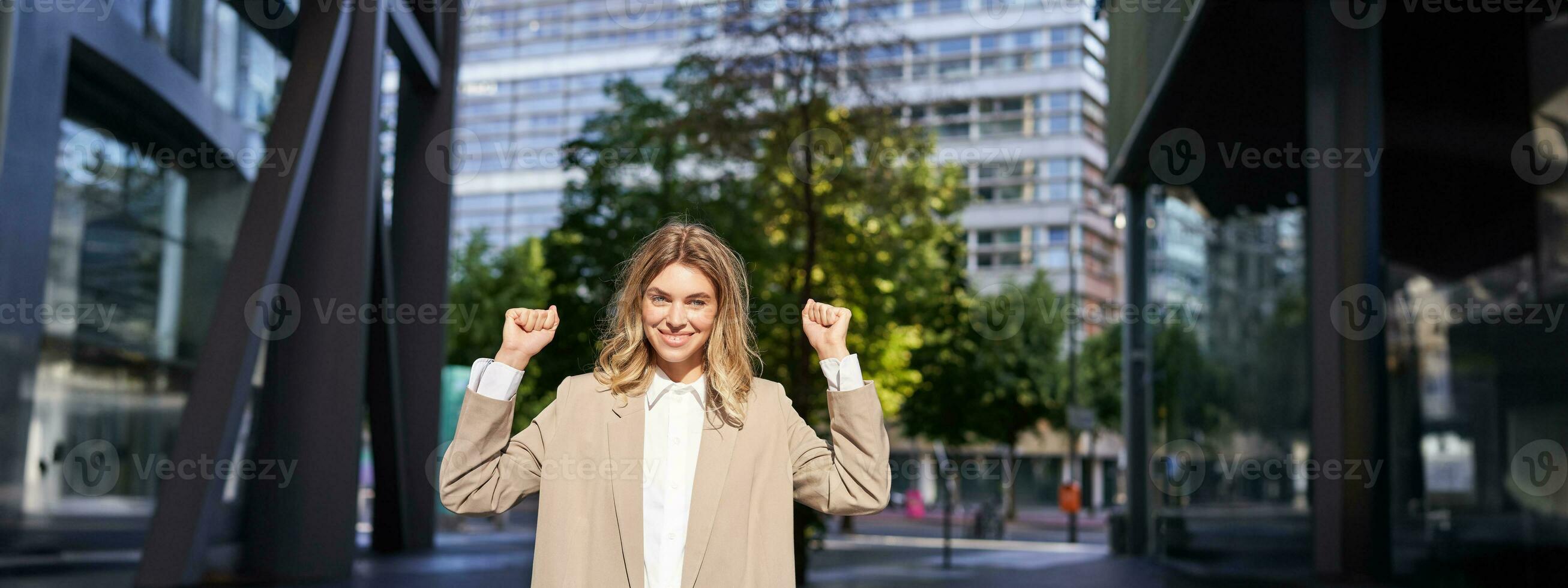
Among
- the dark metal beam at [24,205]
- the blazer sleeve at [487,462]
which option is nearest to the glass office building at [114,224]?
the dark metal beam at [24,205]

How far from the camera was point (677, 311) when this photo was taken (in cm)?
268

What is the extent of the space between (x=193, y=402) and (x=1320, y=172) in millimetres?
9917

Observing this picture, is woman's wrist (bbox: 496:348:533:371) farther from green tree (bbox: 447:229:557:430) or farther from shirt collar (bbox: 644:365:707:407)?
green tree (bbox: 447:229:557:430)

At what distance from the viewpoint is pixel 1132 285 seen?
2462 centimetres

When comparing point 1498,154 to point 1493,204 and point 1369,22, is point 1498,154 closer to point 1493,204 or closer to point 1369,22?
point 1493,204

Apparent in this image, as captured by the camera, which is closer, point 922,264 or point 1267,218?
point 1267,218

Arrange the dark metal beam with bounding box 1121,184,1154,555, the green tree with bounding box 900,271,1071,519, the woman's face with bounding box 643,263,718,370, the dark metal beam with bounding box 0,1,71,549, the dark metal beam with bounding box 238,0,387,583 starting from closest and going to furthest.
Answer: the woman's face with bounding box 643,263,718,370, the dark metal beam with bounding box 0,1,71,549, the dark metal beam with bounding box 238,0,387,583, the dark metal beam with bounding box 1121,184,1154,555, the green tree with bounding box 900,271,1071,519

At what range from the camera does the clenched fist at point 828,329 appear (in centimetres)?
267

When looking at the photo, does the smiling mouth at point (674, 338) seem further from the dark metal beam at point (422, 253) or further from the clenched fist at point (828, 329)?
the dark metal beam at point (422, 253)

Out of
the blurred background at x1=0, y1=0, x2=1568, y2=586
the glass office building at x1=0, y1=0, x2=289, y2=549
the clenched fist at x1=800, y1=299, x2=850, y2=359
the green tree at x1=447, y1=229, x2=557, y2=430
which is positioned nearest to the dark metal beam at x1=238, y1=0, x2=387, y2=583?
the blurred background at x1=0, y1=0, x2=1568, y2=586

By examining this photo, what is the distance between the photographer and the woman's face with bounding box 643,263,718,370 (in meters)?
2.69

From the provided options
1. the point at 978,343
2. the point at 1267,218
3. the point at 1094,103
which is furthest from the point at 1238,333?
the point at 1094,103

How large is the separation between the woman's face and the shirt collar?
0.07 m

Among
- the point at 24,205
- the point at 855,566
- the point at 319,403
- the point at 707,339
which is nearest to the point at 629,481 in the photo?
the point at 707,339
